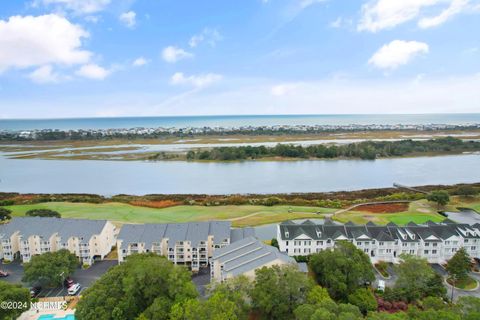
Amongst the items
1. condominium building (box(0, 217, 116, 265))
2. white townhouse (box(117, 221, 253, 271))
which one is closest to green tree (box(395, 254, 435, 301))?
white townhouse (box(117, 221, 253, 271))

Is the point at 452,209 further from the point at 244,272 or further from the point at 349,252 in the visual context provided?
the point at 244,272

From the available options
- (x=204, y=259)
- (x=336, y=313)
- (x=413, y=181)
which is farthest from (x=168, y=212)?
(x=413, y=181)

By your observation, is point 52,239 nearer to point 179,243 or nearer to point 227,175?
point 179,243

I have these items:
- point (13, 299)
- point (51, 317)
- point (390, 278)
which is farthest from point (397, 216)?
point (13, 299)

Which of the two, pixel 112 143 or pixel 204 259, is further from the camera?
pixel 112 143

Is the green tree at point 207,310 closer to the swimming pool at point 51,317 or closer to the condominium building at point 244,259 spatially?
the condominium building at point 244,259

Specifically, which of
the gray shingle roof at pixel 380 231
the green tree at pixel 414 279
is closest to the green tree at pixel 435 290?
the green tree at pixel 414 279
